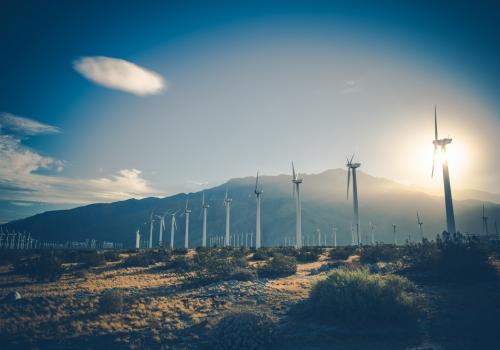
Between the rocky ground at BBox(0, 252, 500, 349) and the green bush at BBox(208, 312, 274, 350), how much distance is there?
2.16 ft

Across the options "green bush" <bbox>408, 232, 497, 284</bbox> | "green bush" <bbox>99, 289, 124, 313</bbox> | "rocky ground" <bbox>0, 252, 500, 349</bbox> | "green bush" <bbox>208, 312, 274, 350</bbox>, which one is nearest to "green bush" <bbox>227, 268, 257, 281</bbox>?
"rocky ground" <bbox>0, 252, 500, 349</bbox>

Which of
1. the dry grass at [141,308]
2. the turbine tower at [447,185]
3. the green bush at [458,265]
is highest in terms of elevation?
the turbine tower at [447,185]

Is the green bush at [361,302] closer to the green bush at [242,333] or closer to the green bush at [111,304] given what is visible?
the green bush at [242,333]

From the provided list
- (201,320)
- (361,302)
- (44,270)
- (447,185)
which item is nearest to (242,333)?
(201,320)

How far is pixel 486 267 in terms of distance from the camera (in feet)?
68.2

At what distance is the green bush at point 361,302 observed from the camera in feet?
46.1

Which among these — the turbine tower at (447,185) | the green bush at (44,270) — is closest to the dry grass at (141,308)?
the green bush at (44,270)

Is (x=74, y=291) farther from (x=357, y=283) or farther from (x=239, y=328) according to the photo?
(x=357, y=283)

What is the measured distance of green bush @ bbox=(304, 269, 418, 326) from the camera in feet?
46.1

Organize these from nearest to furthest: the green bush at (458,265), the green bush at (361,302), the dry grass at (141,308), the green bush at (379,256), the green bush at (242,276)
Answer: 1. the green bush at (361,302)
2. the dry grass at (141,308)
3. the green bush at (458,265)
4. the green bush at (242,276)
5. the green bush at (379,256)

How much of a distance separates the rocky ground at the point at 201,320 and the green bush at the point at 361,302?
0.76 m

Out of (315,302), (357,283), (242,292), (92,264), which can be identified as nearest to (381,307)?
(357,283)

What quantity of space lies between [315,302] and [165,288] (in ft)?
41.5

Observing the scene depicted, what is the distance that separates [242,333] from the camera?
40.0 ft
